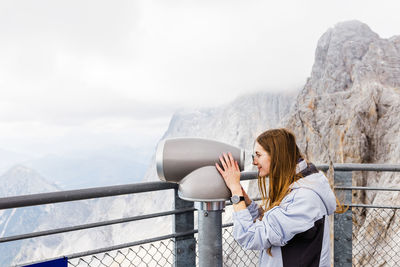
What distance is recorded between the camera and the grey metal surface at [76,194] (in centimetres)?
135

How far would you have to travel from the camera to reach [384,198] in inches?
361

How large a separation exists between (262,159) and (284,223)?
0.31 m

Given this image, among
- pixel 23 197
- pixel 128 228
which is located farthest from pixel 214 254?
pixel 128 228

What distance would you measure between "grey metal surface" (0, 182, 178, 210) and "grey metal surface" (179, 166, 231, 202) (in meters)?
0.33

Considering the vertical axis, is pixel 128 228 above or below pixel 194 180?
below

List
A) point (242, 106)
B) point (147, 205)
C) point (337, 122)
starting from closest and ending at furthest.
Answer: point (337, 122) → point (242, 106) → point (147, 205)

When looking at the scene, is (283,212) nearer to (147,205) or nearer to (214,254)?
(214,254)

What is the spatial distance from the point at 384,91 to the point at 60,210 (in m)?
127

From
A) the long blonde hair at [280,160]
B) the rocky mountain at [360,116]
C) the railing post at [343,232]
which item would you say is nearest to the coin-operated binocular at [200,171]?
the long blonde hair at [280,160]

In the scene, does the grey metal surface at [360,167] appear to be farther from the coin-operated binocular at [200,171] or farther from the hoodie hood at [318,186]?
the coin-operated binocular at [200,171]

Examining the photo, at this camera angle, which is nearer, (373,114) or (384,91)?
(373,114)

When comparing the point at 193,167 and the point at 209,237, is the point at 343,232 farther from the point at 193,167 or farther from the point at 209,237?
the point at 193,167

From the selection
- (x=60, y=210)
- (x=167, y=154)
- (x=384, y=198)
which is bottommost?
(x=60, y=210)

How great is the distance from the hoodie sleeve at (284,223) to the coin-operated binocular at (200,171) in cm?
18
